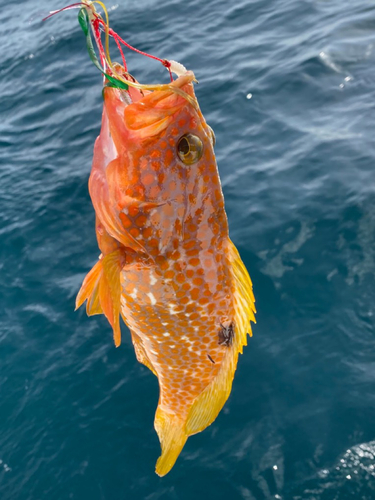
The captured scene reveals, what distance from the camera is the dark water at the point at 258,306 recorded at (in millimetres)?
5332

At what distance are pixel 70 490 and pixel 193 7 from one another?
11.6 meters

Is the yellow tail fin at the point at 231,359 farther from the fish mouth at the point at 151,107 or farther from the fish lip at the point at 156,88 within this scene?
the fish lip at the point at 156,88

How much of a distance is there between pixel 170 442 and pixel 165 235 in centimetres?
173

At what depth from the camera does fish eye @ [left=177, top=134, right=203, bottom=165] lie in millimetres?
2773

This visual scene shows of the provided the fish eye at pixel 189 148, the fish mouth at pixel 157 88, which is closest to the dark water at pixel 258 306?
the fish eye at pixel 189 148

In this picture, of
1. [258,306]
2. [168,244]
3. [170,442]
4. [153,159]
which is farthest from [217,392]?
[258,306]

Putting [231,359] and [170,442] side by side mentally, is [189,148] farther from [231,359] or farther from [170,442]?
[170,442]

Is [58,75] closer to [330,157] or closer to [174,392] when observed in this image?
[330,157]

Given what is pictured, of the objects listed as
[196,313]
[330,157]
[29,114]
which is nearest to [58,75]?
[29,114]

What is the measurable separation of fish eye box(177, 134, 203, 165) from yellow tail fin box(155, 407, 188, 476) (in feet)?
6.39

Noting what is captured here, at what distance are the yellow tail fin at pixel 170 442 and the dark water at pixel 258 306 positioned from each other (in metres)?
1.58

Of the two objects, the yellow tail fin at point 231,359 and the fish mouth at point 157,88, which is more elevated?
the fish mouth at point 157,88

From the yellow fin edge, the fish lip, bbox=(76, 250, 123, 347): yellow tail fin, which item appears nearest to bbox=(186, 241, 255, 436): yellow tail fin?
the yellow fin edge

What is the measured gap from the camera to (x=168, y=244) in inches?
118
